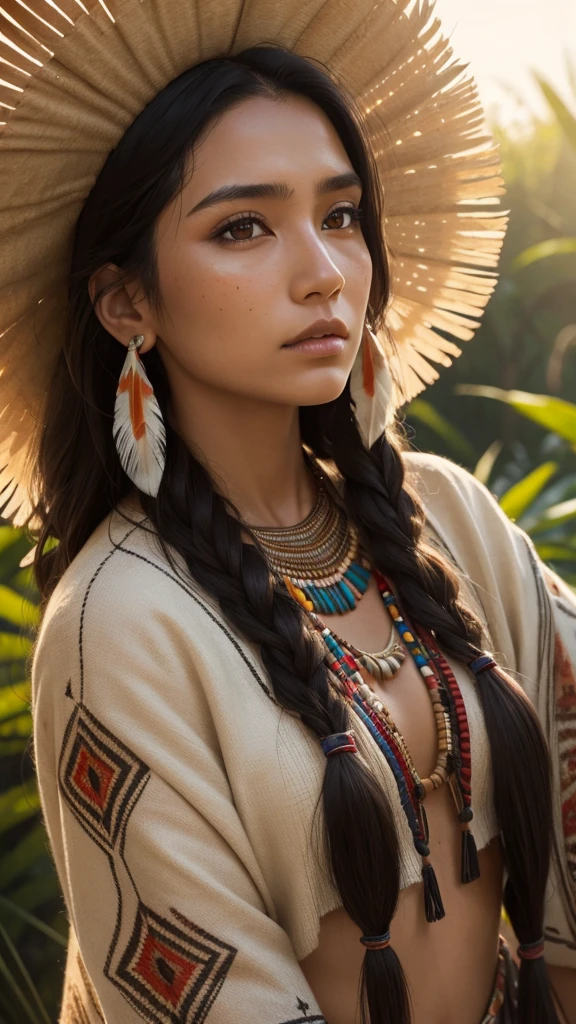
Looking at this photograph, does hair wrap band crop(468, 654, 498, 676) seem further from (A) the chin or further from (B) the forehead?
(B) the forehead

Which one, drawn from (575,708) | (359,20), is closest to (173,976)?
(575,708)

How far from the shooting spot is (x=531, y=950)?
5.35 feet

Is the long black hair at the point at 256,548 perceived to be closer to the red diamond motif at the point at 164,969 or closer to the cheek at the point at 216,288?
the cheek at the point at 216,288

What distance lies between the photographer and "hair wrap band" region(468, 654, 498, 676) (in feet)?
5.41

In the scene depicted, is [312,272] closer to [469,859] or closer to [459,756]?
[459,756]

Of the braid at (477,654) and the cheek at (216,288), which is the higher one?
the cheek at (216,288)

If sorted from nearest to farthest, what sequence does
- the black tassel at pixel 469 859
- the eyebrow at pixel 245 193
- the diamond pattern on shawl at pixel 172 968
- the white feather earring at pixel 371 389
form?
the diamond pattern on shawl at pixel 172 968 → the eyebrow at pixel 245 193 → the black tassel at pixel 469 859 → the white feather earring at pixel 371 389

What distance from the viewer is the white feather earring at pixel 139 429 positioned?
1527 mm

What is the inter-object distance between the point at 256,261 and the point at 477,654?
65 centimetres

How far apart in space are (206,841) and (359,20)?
3.77ft

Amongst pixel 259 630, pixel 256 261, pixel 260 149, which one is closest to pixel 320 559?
pixel 259 630

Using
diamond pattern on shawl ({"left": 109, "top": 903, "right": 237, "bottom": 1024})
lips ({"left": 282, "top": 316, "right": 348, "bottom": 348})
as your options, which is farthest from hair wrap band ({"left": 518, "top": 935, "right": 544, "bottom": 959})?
lips ({"left": 282, "top": 316, "right": 348, "bottom": 348})

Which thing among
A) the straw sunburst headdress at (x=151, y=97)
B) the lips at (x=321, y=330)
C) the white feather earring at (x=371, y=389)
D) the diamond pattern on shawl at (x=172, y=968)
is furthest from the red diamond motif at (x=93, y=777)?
the white feather earring at (x=371, y=389)

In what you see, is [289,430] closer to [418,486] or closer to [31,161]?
[418,486]
